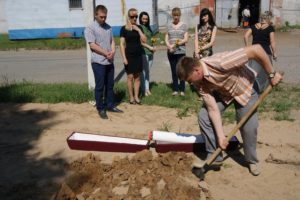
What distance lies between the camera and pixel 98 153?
5.77 meters

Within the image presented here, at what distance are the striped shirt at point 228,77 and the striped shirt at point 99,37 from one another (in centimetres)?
273

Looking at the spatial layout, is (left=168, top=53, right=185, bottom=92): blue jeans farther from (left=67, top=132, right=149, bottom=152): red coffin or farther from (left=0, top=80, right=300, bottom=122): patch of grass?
(left=67, top=132, right=149, bottom=152): red coffin

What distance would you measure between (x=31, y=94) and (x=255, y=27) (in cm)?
467

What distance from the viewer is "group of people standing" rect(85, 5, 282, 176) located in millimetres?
4410

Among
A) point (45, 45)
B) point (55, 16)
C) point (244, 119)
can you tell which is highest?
point (55, 16)

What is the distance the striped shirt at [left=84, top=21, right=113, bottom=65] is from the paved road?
3405 millimetres

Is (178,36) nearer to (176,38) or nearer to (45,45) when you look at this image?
(176,38)

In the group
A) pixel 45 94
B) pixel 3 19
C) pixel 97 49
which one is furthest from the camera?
pixel 3 19

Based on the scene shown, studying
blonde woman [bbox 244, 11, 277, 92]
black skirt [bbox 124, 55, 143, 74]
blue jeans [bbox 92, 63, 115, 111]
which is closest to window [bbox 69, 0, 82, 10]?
black skirt [bbox 124, 55, 143, 74]

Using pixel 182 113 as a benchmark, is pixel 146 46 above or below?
above

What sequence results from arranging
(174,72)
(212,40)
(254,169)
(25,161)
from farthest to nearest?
(174,72) → (212,40) → (25,161) → (254,169)

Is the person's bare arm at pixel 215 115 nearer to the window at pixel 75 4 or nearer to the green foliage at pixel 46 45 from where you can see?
the green foliage at pixel 46 45

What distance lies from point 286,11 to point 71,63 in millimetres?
13582

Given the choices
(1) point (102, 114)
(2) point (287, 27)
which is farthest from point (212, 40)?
(2) point (287, 27)
